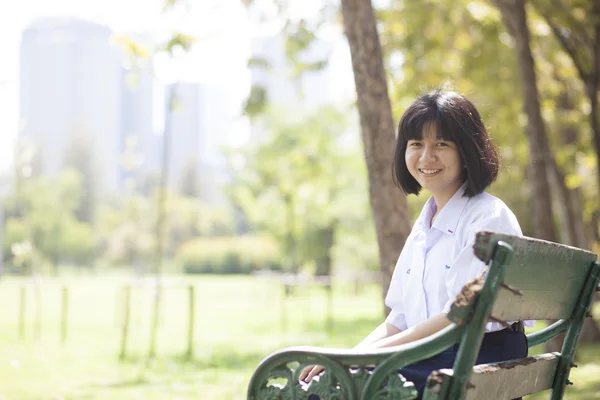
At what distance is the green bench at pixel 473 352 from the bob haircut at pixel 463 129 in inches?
15.3

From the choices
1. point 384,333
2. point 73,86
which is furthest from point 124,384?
point 73,86

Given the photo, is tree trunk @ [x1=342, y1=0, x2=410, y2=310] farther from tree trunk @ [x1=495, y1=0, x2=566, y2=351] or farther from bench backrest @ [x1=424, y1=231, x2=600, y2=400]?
tree trunk @ [x1=495, y1=0, x2=566, y2=351]

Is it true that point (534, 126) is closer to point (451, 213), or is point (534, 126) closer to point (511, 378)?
point (451, 213)

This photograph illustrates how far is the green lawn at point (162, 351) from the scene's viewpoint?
8359 millimetres

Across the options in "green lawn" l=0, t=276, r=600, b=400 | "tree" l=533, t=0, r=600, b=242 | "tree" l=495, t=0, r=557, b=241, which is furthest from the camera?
"tree" l=533, t=0, r=600, b=242

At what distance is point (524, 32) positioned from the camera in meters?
9.63

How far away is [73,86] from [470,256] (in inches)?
3276

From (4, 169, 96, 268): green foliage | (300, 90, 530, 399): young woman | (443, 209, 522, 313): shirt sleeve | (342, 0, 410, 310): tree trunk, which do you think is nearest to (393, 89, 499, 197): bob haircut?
(300, 90, 530, 399): young woman

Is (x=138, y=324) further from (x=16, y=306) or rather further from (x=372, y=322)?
→ (x=16, y=306)

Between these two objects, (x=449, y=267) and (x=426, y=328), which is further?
(x=449, y=267)

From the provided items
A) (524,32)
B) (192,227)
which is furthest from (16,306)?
(192,227)

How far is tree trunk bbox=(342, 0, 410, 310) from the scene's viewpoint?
569cm

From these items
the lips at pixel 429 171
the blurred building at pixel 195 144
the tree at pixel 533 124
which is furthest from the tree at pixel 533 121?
the blurred building at pixel 195 144

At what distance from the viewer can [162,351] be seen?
41.3 feet
